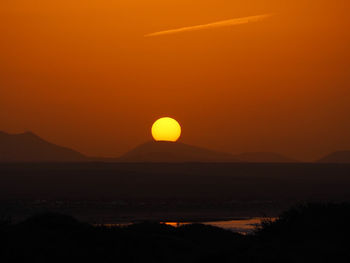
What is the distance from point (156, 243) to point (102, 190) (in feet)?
217

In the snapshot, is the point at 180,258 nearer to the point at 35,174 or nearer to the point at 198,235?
the point at 198,235

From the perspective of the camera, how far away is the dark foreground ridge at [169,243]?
1042 inches

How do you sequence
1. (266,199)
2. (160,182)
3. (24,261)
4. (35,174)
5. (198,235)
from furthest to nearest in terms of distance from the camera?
1. (35,174)
2. (160,182)
3. (266,199)
4. (198,235)
5. (24,261)

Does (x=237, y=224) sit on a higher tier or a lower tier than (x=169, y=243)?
higher

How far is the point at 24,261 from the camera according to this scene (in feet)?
85.4

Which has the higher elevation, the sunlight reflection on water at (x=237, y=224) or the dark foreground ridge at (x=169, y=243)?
the sunlight reflection on water at (x=237, y=224)

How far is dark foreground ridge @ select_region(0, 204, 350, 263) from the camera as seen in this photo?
2647cm

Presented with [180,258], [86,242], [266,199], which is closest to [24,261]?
[86,242]

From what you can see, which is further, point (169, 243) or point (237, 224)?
point (237, 224)

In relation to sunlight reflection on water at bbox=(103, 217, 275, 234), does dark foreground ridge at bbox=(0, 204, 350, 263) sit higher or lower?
lower

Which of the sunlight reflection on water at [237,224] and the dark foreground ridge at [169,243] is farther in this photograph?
the sunlight reflection on water at [237,224]

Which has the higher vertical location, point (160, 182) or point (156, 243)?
point (160, 182)

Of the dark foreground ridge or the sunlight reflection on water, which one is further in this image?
the sunlight reflection on water

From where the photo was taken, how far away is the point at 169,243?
31.8m
